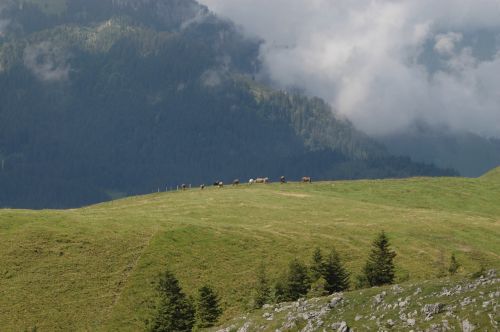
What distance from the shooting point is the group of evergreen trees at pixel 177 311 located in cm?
6475

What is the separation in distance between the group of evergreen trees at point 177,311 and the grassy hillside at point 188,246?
6.50 meters

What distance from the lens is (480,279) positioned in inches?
1766

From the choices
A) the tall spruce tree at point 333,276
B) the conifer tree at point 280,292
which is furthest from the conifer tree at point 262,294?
the tall spruce tree at point 333,276

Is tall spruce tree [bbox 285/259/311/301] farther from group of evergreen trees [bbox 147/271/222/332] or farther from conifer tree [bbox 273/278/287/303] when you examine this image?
group of evergreen trees [bbox 147/271/222/332]

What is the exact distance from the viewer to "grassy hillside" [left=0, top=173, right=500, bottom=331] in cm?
8081

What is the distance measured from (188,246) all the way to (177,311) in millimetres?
34763

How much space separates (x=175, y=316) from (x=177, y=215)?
59780 millimetres

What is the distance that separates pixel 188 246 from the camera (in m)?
100

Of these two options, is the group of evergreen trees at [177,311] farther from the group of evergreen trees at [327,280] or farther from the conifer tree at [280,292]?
the conifer tree at [280,292]

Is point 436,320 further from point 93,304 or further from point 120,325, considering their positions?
point 93,304

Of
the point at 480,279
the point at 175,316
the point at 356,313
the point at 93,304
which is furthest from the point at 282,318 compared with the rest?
the point at 93,304

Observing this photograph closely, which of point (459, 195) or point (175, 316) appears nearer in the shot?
point (175, 316)

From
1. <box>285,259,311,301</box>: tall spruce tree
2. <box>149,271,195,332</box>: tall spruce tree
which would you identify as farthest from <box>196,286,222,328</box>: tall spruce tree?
<box>285,259,311,301</box>: tall spruce tree

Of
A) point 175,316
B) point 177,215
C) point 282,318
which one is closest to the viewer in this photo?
point 282,318
